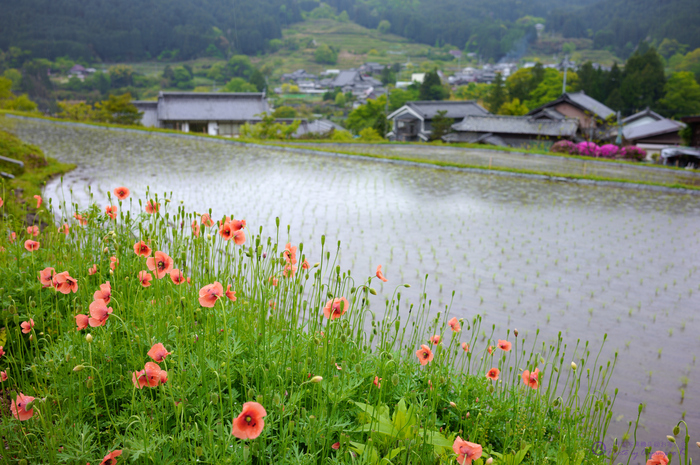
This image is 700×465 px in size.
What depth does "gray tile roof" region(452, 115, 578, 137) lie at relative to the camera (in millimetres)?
24047

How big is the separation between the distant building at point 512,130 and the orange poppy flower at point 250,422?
992 inches

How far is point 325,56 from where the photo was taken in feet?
270

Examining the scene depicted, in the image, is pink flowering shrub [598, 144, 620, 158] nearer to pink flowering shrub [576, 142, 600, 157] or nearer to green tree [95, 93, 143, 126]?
pink flowering shrub [576, 142, 600, 157]

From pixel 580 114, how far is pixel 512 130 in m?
5.37

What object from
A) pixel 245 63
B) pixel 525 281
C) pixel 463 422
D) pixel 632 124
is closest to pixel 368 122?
pixel 632 124

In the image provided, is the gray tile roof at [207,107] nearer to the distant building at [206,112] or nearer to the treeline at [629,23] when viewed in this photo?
the distant building at [206,112]

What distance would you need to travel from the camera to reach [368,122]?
36594 mm

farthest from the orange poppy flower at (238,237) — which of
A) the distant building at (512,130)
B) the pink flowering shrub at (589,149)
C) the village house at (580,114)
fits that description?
the village house at (580,114)

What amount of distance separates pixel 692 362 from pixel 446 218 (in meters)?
4.15

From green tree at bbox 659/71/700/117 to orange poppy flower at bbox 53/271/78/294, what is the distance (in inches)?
1507

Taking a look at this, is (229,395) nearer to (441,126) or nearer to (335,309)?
(335,309)

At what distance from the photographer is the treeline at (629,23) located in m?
63.3

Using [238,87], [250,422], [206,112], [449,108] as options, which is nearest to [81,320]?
[250,422]

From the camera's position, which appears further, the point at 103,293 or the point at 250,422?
the point at 103,293
